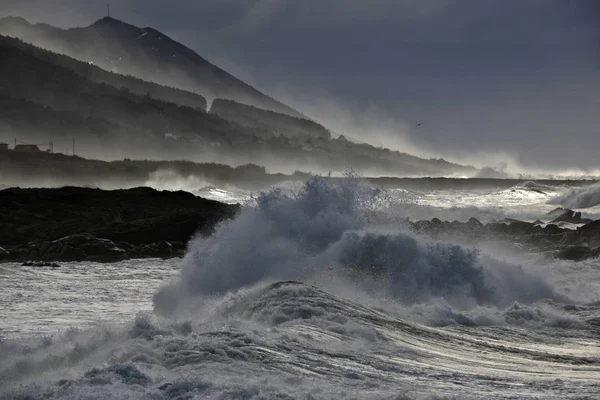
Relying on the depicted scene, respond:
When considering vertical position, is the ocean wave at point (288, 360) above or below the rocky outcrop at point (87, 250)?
above

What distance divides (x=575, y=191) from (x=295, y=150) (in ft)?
236

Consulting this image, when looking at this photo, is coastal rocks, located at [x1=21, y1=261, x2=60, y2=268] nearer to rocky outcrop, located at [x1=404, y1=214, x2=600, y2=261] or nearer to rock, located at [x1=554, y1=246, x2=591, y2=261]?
rocky outcrop, located at [x1=404, y1=214, x2=600, y2=261]

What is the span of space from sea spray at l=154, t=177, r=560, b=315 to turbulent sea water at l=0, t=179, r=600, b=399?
0.15 feet

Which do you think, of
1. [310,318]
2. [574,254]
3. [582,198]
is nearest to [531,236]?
[574,254]

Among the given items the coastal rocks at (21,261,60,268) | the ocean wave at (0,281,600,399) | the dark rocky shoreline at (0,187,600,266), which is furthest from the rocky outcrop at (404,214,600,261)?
the ocean wave at (0,281,600,399)

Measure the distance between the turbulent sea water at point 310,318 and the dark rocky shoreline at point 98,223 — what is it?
1.87 metres

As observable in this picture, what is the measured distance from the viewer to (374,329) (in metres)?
12.0

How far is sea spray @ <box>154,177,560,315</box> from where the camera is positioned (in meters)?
18.2

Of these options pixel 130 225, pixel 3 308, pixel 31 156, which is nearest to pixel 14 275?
pixel 3 308

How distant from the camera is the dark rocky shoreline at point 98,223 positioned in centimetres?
2617

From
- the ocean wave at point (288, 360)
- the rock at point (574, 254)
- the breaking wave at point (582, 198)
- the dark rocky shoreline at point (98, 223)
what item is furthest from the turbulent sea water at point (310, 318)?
the breaking wave at point (582, 198)

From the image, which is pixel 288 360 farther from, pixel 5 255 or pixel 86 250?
pixel 86 250

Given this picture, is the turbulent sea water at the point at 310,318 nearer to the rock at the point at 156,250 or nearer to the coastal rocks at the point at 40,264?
the coastal rocks at the point at 40,264

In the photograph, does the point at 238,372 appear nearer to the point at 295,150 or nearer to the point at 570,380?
the point at 570,380
